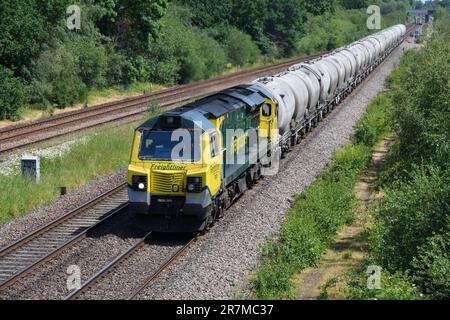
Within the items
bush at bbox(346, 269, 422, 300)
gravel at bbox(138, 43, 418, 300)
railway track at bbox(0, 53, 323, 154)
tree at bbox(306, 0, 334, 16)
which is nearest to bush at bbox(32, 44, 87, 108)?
railway track at bbox(0, 53, 323, 154)

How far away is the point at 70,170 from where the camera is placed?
23.8 m

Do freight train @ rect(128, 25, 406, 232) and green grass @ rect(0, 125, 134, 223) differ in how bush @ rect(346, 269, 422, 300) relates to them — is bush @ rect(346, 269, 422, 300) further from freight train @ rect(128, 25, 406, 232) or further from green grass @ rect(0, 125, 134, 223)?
green grass @ rect(0, 125, 134, 223)

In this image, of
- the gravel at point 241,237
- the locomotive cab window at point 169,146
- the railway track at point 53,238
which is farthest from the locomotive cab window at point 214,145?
the railway track at point 53,238

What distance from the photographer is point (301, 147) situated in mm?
29750

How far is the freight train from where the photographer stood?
55.1 feet

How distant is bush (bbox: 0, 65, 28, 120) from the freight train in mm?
16768

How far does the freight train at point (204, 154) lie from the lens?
55.1ft

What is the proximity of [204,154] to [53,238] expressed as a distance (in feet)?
14.9

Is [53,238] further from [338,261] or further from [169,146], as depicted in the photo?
[338,261]

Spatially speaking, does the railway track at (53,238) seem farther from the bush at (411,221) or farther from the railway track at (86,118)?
the railway track at (86,118)

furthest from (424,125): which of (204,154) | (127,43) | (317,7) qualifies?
(317,7)

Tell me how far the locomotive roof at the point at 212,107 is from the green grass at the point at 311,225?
11.2 ft
